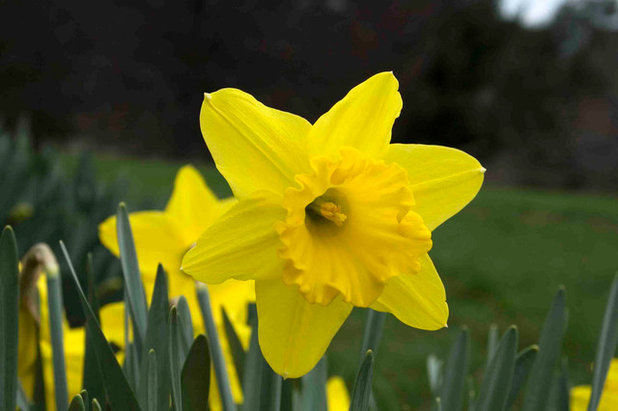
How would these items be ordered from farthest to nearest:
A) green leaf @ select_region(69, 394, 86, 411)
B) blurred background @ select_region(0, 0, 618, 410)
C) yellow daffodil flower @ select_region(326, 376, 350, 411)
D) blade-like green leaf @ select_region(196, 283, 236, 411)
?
1. blurred background @ select_region(0, 0, 618, 410)
2. yellow daffodil flower @ select_region(326, 376, 350, 411)
3. blade-like green leaf @ select_region(196, 283, 236, 411)
4. green leaf @ select_region(69, 394, 86, 411)

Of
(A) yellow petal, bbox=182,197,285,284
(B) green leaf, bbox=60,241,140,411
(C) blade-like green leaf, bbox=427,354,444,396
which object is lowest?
(C) blade-like green leaf, bbox=427,354,444,396

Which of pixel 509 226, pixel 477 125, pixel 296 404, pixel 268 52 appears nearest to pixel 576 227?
pixel 509 226

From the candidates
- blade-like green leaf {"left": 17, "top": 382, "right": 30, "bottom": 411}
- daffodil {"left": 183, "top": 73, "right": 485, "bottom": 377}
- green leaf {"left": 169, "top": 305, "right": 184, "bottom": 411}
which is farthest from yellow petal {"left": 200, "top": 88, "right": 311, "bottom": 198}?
blade-like green leaf {"left": 17, "top": 382, "right": 30, "bottom": 411}

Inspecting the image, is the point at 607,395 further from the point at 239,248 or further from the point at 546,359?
the point at 239,248

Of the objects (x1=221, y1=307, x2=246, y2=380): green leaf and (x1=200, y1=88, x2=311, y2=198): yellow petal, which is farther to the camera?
(x1=221, y1=307, x2=246, y2=380): green leaf

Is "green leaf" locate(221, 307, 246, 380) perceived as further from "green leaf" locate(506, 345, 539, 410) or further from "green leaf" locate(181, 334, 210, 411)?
"green leaf" locate(506, 345, 539, 410)

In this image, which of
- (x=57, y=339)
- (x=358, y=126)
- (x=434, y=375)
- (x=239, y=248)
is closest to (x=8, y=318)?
(x=57, y=339)

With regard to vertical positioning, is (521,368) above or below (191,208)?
below
